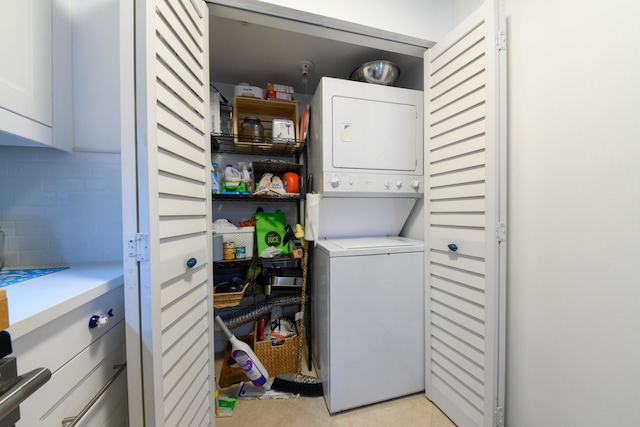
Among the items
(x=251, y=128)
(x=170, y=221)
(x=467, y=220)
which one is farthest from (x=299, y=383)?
(x=251, y=128)

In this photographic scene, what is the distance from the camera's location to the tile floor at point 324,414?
136 cm

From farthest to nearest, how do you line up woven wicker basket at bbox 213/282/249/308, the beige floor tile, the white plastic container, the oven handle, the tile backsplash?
the white plastic container < woven wicker basket at bbox 213/282/249/308 < the beige floor tile < the tile backsplash < the oven handle

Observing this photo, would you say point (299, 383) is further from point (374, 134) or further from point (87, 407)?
point (374, 134)

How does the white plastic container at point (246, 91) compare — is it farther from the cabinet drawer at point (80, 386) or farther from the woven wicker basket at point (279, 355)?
the woven wicker basket at point (279, 355)

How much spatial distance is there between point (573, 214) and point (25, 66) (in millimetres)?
2375

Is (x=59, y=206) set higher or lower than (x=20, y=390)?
higher

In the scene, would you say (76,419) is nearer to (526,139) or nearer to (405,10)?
(526,139)

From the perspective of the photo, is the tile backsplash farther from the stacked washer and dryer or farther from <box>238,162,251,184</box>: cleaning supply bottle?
the stacked washer and dryer

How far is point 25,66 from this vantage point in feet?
2.85

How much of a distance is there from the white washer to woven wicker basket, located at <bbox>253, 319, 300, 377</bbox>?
25 cm

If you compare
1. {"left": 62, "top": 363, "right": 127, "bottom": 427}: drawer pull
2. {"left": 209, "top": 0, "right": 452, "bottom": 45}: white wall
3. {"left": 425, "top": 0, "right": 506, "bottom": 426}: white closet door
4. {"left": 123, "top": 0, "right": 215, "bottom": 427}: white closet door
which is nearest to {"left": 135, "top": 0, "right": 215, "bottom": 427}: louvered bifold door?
{"left": 123, "top": 0, "right": 215, "bottom": 427}: white closet door

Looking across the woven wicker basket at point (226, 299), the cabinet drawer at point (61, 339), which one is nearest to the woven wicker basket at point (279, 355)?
the woven wicker basket at point (226, 299)

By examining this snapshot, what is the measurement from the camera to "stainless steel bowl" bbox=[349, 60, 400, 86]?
64.5 inches

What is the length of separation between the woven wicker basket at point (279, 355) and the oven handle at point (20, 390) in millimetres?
1425
